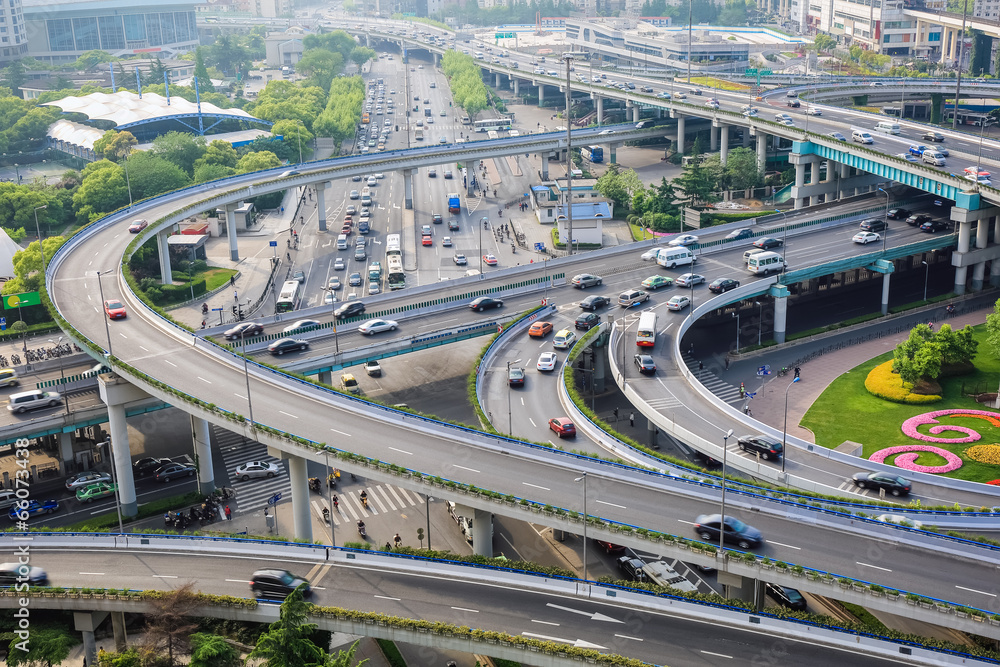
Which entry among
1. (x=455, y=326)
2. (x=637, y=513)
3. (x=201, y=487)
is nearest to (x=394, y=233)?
(x=455, y=326)

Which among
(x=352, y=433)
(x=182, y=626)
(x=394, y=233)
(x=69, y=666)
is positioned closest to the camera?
(x=182, y=626)

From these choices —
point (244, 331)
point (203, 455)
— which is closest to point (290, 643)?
point (203, 455)

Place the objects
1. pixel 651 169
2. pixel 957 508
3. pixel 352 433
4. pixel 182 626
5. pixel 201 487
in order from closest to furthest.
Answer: pixel 182 626, pixel 957 508, pixel 352 433, pixel 201 487, pixel 651 169

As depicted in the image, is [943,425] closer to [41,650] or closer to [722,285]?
[722,285]

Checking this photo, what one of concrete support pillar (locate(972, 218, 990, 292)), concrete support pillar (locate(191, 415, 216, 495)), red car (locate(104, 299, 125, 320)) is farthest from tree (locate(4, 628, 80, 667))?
concrete support pillar (locate(972, 218, 990, 292))

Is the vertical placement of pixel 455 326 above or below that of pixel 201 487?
above

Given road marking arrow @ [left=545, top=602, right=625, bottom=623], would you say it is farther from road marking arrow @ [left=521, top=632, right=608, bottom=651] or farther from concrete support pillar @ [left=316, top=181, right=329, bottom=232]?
concrete support pillar @ [left=316, top=181, right=329, bottom=232]

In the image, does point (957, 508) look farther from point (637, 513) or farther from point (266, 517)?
point (266, 517)
